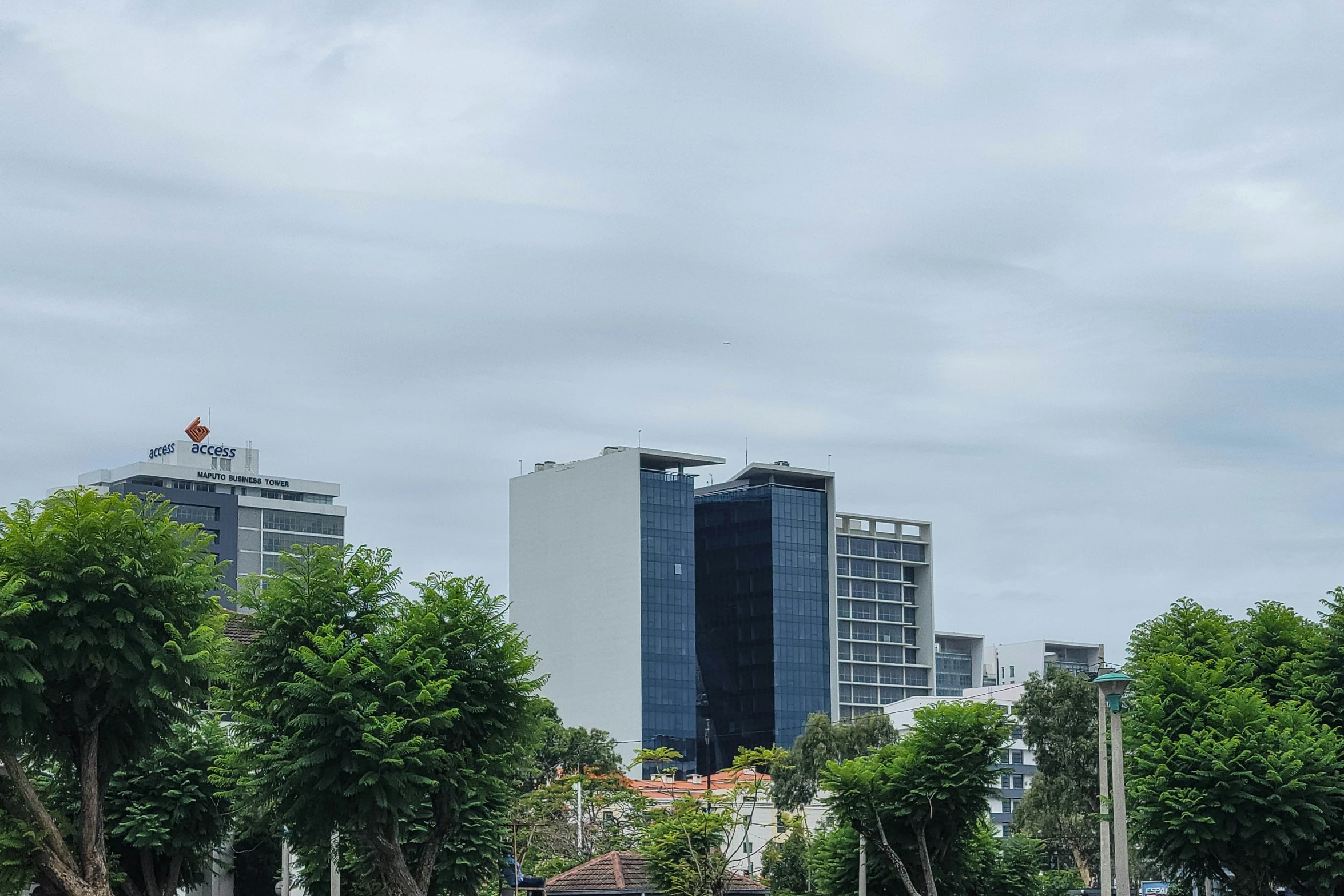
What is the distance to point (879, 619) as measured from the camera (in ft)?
609

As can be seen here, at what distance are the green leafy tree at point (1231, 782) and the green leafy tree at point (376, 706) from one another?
16651mm

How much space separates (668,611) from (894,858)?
390ft

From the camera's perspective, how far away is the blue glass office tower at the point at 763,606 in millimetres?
170500

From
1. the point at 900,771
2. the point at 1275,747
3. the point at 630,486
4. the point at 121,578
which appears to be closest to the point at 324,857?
the point at 121,578

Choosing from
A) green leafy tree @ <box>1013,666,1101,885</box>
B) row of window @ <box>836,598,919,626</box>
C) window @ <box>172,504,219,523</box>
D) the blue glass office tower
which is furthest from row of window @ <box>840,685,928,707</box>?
green leafy tree @ <box>1013,666,1101,885</box>

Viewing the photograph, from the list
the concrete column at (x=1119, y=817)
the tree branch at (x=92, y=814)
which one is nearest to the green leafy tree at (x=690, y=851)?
the tree branch at (x=92, y=814)

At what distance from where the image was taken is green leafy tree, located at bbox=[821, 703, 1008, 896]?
48.2 metres

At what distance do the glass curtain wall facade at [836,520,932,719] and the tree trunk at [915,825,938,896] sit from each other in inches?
5044

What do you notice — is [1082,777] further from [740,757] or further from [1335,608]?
[1335,608]

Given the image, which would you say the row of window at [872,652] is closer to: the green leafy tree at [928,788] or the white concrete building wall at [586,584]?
the white concrete building wall at [586,584]

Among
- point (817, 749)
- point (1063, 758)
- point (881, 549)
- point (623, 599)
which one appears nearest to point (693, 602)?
point (623, 599)

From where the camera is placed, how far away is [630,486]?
16700 centimetres

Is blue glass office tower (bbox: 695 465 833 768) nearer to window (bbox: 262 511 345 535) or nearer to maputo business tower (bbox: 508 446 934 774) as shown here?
maputo business tower (bbox: 508 446 934 774)

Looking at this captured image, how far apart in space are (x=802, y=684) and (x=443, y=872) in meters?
128
